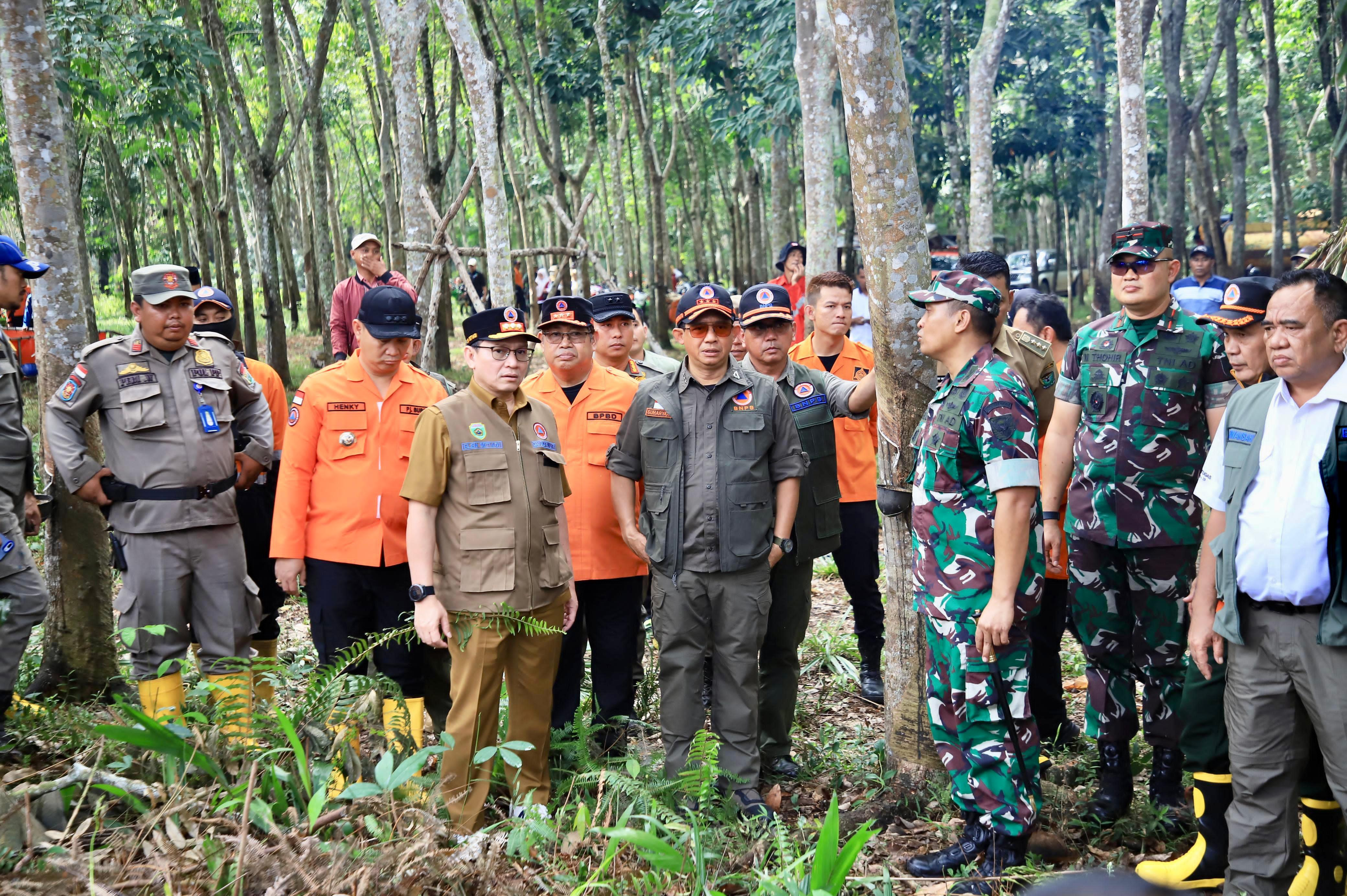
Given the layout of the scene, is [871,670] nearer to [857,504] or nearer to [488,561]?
[857,504]

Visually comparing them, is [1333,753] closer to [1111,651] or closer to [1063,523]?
[1111,651]

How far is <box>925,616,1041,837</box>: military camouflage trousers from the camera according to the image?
3371mm

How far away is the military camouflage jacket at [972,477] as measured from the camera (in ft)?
10.9

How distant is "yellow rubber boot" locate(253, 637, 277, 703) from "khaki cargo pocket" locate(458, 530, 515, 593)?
76cm

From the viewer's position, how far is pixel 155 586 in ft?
13.8

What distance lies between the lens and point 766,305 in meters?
4.60

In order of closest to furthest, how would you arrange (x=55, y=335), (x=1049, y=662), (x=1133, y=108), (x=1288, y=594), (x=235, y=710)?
(x=1288, y=594) < (x=235, y=710) < (x=1049, y=662) < (x=55, y=335) < (x=1133, y=108)

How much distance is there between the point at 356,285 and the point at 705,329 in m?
5.30

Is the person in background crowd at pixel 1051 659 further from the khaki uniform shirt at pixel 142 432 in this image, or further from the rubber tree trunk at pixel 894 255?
the khaki uniform shirt at pixel 142 432

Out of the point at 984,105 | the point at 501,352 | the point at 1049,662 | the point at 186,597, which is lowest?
the point at 1049,662

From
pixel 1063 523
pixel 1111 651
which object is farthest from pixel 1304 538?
pixel 1063 523

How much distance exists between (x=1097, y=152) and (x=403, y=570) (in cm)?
2428

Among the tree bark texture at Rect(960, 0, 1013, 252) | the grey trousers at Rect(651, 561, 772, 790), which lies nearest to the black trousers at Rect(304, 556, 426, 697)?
the grey trousers at Rect(651, 561, 772, 790)

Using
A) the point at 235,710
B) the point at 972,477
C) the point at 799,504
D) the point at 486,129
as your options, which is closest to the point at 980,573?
the point at 972,477
